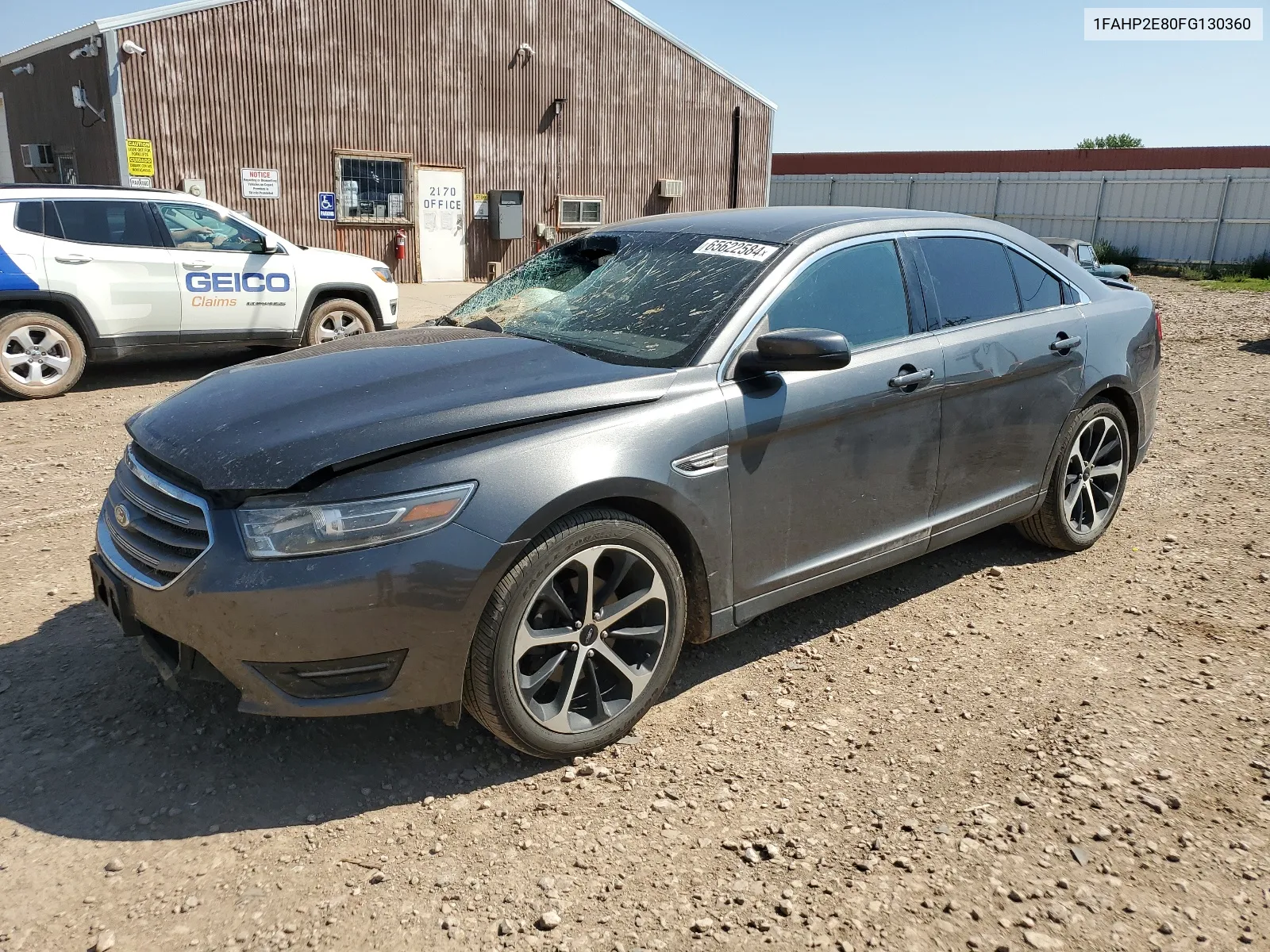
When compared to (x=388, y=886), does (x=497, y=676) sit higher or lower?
higher

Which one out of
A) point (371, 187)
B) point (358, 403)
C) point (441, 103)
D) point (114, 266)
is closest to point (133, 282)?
point (114, 266)

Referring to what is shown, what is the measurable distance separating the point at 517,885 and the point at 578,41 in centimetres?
2079

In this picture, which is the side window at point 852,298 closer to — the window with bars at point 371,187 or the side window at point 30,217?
the side window at point 30,217

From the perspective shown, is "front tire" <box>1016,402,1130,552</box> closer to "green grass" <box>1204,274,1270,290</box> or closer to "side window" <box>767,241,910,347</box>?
"side window" <box>767,241,910,347</box>

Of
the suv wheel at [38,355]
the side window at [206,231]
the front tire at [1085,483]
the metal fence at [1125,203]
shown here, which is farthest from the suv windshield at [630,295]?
the metal fence at [1125,203]

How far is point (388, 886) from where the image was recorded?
2.60 meters

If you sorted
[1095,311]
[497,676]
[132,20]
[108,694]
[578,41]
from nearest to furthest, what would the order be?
[497,676] → [108,694] → [1095,311] → [132,20] → [578,41]

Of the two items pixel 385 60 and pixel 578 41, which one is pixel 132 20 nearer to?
pixel 385 60

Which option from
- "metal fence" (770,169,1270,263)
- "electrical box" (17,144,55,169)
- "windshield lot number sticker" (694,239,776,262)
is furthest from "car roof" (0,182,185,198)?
"metal fence" (770,169,1270,263)

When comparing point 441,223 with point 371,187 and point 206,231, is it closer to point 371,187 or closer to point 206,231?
point 371,187

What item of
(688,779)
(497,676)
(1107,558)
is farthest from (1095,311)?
(497,676)

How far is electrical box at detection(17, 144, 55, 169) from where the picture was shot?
18859 millimetres

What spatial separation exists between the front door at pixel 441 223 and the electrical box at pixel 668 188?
5.19 metres

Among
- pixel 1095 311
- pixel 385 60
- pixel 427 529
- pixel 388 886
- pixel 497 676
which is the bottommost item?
pixel 388 886
